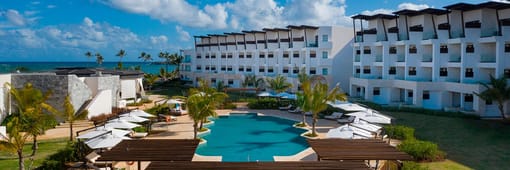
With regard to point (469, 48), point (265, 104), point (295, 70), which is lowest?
point (265, 104)

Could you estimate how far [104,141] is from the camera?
1594 cm

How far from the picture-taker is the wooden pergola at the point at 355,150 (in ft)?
40.8

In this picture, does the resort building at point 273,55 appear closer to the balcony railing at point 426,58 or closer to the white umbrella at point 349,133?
the balcony railing at point 426,58

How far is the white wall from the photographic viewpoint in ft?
95.0

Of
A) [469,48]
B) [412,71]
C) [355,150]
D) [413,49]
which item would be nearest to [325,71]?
[412,71]

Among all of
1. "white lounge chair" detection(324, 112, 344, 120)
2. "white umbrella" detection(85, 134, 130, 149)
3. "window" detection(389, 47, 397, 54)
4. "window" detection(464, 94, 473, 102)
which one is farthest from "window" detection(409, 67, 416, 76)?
"white umbrella" detection(85, 134, 130, 149)

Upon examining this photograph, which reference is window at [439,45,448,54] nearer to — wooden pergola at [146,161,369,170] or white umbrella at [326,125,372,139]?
white umbrella at [326,125,372,139]

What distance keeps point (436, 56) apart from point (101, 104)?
30.2m

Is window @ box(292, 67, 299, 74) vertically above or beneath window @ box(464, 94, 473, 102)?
above

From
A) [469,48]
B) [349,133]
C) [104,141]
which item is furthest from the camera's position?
[469,48]

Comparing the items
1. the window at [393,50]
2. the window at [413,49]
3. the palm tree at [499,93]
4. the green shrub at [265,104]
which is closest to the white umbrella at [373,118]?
the palm tree at [499,93]

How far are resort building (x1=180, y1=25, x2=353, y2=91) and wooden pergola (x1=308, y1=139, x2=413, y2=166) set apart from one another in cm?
3608

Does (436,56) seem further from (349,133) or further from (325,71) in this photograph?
(349,133)

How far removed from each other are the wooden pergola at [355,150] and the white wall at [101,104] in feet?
66.2
